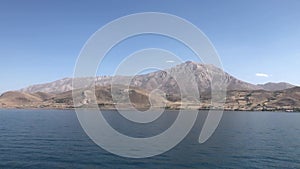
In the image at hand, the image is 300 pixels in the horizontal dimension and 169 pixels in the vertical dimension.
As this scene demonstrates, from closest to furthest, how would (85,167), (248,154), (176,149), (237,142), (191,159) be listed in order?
(85,167)
(191,159)
(248,154)
(176,149)
(237,142)

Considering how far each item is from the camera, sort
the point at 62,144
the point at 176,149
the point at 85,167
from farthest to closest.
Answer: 1. the point at 62,144
2. the point at 176,149
3. the point at 85,167

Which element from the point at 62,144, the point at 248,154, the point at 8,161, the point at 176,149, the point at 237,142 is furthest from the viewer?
the point at 237,142

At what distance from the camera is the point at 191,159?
88875 millimetres

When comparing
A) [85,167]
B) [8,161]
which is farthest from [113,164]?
[8,161]

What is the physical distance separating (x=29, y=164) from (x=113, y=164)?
22887 mm

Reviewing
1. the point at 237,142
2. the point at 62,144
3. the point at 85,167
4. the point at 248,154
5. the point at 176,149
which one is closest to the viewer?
the point at 85,167

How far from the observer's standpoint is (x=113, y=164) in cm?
8012

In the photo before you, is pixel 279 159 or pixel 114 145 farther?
pixel 114 145

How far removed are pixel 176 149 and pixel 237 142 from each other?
113ft

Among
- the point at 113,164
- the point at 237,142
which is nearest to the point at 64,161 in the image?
the point at 113,164

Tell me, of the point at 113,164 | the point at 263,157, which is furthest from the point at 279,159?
the point at 113,164

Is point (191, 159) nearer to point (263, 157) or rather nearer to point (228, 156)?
point (228, 156)

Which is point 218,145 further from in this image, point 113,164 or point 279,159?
point 113,164

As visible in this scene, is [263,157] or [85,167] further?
[263,157]
